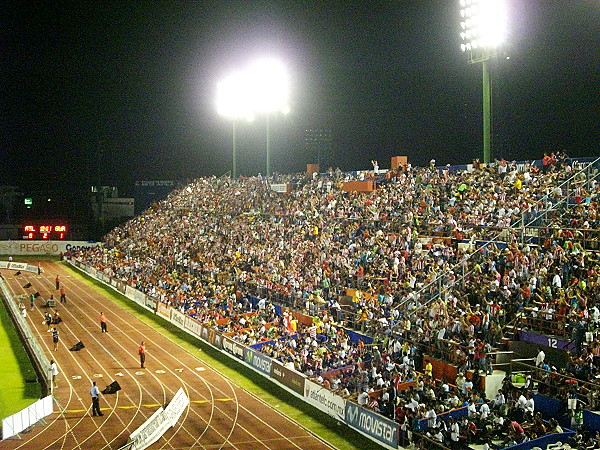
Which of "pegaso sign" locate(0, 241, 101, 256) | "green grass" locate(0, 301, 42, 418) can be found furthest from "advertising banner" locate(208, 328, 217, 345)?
"pegaso sign" locate(0, 241, 101, 256)

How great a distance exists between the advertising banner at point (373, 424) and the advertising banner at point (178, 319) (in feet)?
51.5

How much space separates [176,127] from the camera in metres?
73.7

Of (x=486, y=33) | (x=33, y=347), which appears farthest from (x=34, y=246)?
(x=486, y=33)

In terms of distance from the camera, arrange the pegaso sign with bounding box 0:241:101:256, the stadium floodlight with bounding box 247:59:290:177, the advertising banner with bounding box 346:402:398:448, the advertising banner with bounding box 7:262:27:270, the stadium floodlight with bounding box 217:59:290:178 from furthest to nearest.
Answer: the pegaso sign with bounding box 0:241:101:256, the advertising banner with bounding box 7:262:27:270, the stadium floodlight with bounding box 217:59:290:178, the stadium floodlight with bounding box 247:59:290:177, the advertising banner with bounding box 346:402:398:448

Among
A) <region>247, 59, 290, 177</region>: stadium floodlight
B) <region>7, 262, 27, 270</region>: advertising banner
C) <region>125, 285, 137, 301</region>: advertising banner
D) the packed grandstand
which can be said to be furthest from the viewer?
<region>7, 262, 27, 270</region>: advertising banner

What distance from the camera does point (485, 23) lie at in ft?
85.9

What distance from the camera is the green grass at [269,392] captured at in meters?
17.5

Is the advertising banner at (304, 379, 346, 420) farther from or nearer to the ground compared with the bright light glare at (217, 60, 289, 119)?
nearer to the ground

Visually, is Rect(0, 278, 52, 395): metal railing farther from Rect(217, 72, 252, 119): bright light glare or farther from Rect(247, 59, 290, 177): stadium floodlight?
Rect(217, 72, 252, 119): bright light glare

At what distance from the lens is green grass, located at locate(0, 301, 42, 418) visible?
21953mm

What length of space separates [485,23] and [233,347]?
623 inches

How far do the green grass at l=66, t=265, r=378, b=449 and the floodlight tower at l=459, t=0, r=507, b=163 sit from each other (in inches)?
476

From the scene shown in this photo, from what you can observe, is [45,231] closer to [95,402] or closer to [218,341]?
[218,341]

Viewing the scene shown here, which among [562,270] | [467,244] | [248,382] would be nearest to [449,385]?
Result: [562,270]
